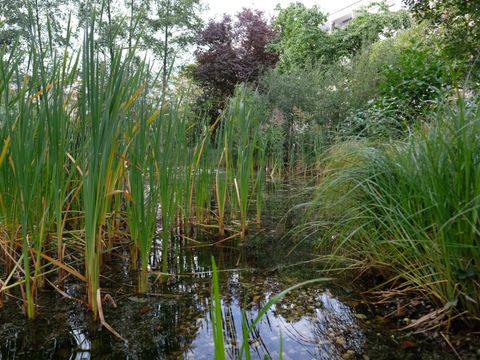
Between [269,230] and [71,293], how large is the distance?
5.02 ft

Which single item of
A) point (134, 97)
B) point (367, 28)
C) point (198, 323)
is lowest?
point (198, 323)

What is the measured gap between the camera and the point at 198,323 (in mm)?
1264

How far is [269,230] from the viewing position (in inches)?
105

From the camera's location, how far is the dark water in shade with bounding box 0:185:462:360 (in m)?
1.07

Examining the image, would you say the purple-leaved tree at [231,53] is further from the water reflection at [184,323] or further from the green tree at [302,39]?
the water reflection at [184,323]

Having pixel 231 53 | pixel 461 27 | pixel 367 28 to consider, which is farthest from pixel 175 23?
pixel 461 27

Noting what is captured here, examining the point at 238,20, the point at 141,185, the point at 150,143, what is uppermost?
the point at 238,20

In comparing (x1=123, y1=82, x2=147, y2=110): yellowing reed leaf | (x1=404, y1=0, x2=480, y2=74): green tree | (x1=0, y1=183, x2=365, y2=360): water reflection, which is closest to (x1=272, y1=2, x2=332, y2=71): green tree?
(x1=404, y1=0, x2=480, y2=74): green tree

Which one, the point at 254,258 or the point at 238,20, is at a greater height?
the point at 238,20

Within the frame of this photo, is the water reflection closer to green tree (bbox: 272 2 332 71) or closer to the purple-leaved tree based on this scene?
the purple-leaved tree

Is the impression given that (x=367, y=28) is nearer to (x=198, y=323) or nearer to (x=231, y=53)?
(x=231, y=53)

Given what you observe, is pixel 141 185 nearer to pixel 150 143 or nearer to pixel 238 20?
pixel 150 143

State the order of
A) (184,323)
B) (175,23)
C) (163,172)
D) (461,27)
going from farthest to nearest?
(175,23), (461,27), (163,172), (184,323)

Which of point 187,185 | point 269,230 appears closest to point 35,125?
point 187,185
